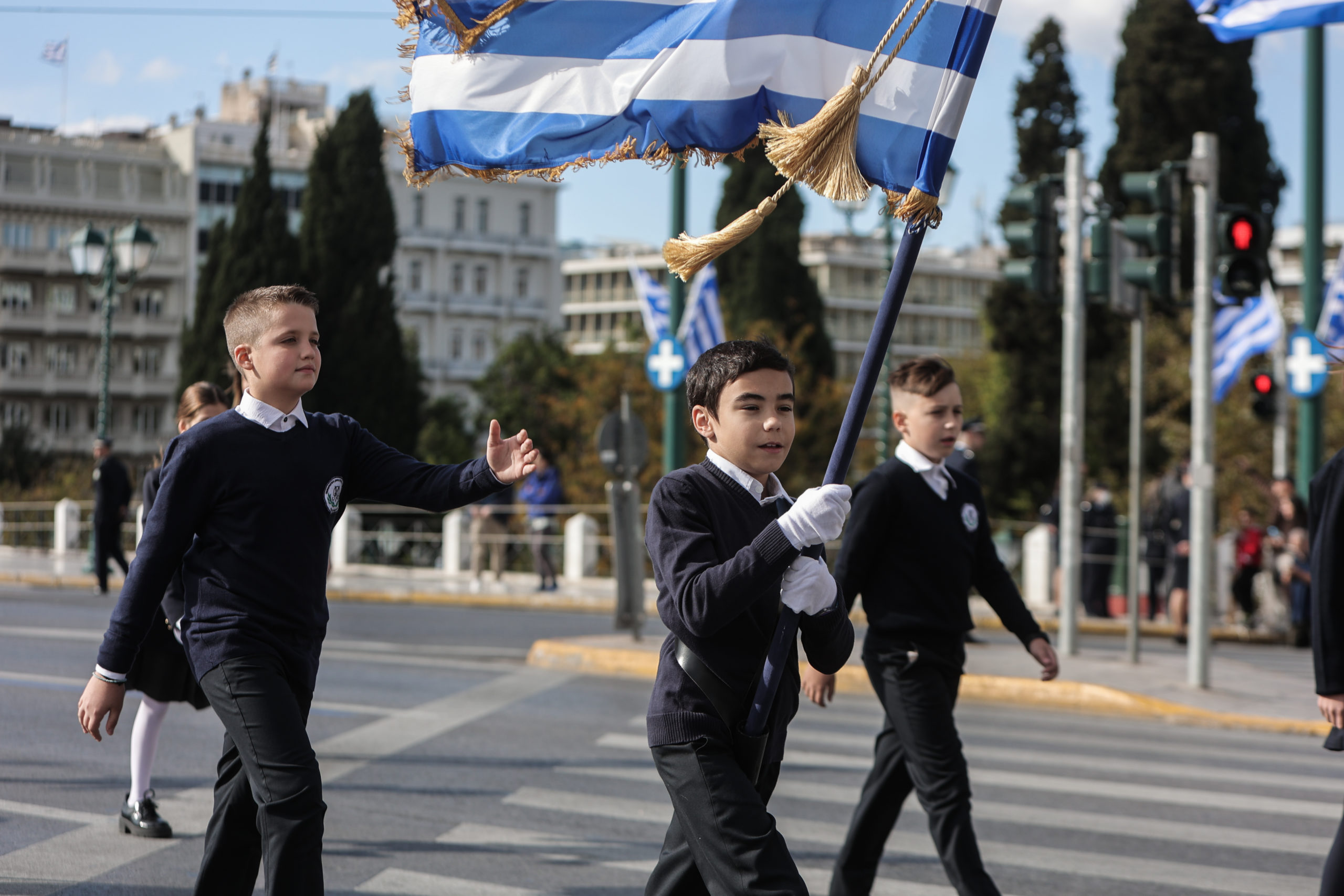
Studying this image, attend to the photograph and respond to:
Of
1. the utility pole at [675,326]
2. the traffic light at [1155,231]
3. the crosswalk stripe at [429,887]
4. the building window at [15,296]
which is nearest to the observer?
the crosswalk stripe at [429,887]

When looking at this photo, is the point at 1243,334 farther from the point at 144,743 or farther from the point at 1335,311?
the point at 144,743

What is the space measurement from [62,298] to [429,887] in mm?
85203

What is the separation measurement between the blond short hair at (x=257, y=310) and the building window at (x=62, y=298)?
84.7 meters

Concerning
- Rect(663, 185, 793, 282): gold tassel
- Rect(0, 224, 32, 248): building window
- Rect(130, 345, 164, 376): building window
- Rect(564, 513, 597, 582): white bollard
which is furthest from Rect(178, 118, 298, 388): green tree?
Rect(663, 185, 793, 282): gold tassel

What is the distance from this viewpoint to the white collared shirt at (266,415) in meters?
4.23

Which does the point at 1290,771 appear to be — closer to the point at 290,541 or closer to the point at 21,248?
the point at 290,541

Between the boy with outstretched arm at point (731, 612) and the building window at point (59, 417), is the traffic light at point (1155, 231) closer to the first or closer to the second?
the boy with outstretched arm at point (731, 612)

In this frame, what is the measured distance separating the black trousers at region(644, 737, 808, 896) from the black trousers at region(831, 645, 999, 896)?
141cm

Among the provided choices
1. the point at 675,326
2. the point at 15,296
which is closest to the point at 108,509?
the point at 675,326

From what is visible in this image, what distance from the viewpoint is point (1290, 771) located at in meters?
8.88

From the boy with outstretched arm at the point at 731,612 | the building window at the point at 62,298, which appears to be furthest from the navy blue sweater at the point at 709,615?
the building window at the point at 62,298

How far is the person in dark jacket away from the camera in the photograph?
739 inches

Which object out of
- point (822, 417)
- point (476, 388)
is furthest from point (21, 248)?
point (822, 417)

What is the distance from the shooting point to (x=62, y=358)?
83.1m
